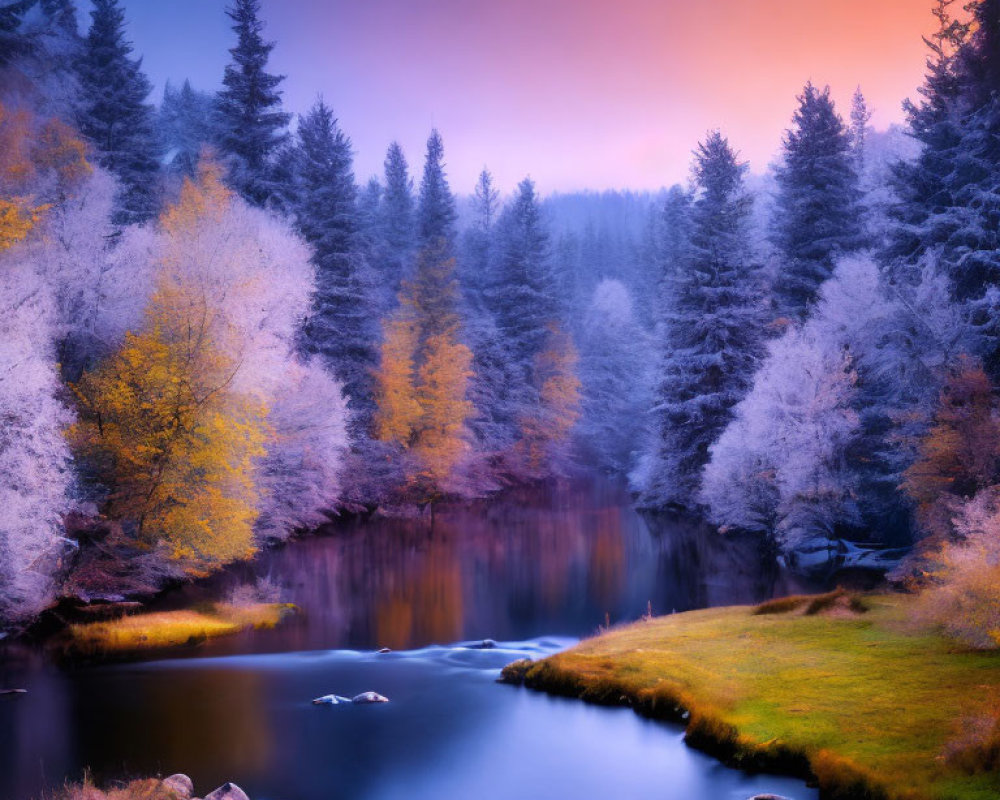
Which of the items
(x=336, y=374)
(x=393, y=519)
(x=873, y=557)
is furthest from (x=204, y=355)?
(x=873, y=557)

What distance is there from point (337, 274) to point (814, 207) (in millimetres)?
24818

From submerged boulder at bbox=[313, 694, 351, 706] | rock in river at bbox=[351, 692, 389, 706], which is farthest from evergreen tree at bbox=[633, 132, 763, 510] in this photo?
submerged boulder at bbox=[313, 694, 351, 706]

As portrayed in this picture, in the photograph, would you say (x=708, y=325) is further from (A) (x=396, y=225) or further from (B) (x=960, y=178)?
(A) (x=396, y=225)

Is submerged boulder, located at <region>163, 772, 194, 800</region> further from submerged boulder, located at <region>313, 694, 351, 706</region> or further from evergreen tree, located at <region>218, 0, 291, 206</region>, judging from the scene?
evergreen tree, located at <region>218, 0, 291, 206</region>

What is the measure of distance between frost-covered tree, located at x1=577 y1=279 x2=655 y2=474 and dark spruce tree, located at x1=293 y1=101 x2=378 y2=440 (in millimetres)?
22512

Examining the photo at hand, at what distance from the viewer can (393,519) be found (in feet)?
144

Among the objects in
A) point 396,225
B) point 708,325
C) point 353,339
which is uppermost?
point 396,225

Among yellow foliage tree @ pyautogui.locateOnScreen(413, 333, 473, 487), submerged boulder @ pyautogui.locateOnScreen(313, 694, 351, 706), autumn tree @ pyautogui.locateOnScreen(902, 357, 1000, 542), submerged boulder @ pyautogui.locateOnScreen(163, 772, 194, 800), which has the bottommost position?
submerged boulder @ pyautogui.locateOnScreen(313, 694, 351, 706)

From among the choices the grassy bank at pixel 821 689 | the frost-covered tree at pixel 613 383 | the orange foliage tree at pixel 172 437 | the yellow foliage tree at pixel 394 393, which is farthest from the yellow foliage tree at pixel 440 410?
the grassy bank at pixel 821 689

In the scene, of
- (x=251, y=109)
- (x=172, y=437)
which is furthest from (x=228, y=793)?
(x=251, y=109)

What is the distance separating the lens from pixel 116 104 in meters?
39.2

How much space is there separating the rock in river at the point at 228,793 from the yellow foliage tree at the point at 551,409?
152 ft

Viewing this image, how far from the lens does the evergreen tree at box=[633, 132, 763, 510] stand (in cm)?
3834

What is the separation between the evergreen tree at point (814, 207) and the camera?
119 feet
